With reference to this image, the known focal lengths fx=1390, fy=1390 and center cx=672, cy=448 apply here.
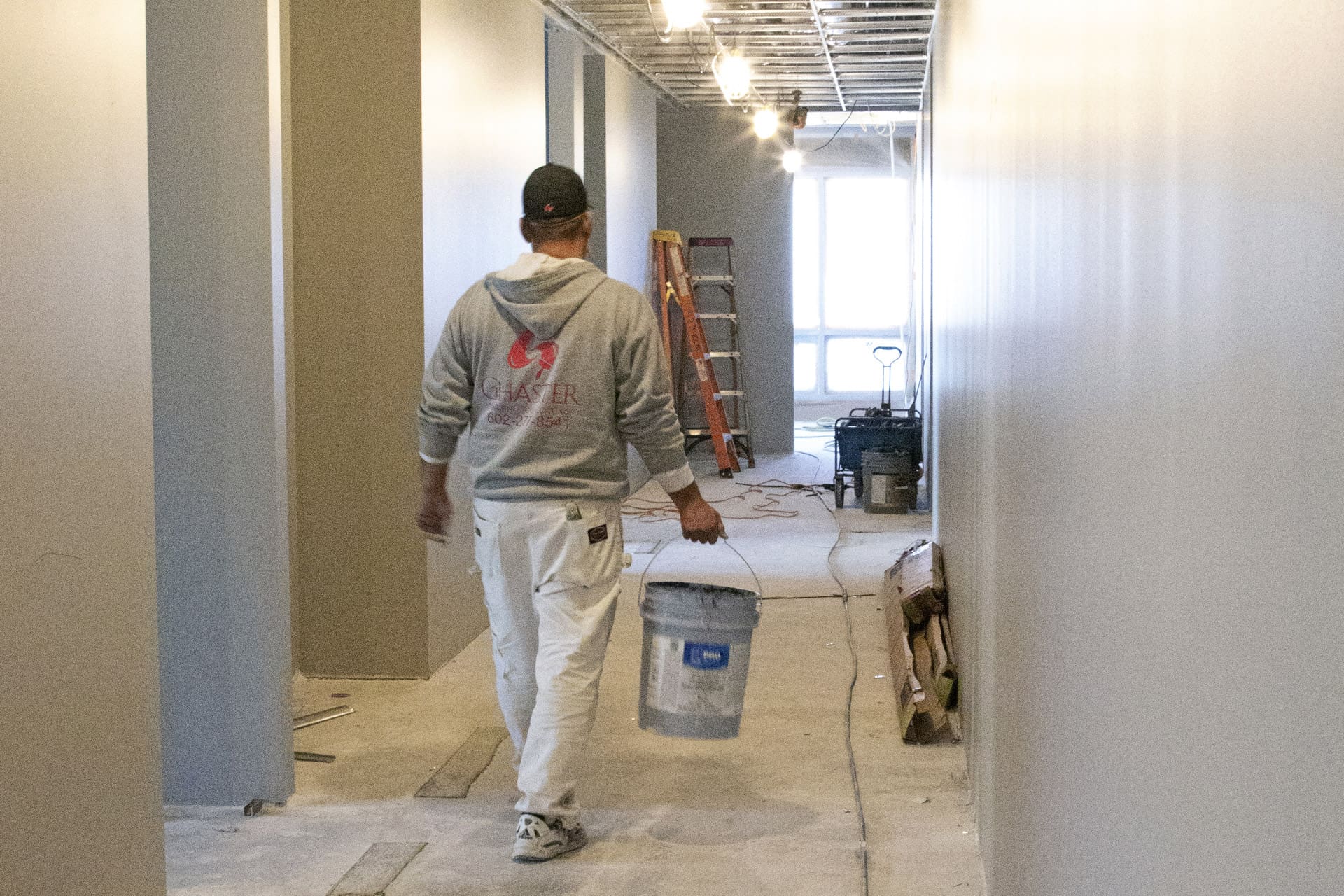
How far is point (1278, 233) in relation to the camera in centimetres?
76

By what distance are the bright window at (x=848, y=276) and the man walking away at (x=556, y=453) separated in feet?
40.9

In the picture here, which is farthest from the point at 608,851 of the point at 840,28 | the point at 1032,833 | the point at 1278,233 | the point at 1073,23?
the point at 840,28

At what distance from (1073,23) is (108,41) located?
1667mm

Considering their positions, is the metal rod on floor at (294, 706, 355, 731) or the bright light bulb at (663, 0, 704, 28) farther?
the bright light bulb at (663, 0, 704, 28)

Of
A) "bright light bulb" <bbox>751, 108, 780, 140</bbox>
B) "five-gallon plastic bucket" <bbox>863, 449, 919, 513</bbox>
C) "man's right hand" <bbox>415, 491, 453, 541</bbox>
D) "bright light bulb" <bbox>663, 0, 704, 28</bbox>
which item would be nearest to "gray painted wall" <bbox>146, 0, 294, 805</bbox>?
"man's right hand" <bbox>415, 491, 453, 541</bbox>

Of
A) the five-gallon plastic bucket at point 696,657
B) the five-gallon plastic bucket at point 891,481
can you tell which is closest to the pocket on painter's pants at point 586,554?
the five-gallon plastic bucket at point 696,657

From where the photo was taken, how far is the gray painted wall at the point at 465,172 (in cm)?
482

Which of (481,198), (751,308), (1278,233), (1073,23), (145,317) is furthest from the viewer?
(751,308)

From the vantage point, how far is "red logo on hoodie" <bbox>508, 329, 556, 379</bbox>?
314 centimetres

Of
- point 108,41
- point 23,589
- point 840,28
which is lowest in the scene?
point 23,589

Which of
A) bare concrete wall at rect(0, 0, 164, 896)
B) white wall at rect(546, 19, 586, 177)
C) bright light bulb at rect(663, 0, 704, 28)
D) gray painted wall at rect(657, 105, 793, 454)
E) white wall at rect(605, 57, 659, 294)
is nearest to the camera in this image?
bare concrete wall at rect(0, 0, 164, 896)

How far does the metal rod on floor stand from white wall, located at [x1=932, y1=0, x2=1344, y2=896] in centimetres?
270

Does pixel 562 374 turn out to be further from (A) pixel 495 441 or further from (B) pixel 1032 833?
(B) pixel 1032 833

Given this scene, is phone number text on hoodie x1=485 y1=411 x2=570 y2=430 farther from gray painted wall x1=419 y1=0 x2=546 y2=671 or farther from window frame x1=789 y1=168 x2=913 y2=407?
window frame x1=789 y1=168 x2=913 y2=407
